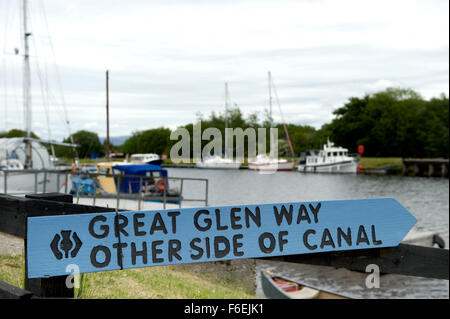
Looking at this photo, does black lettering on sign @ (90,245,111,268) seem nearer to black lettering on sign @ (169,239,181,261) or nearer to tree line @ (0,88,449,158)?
black lettering on sign @ (169,239,181,261)

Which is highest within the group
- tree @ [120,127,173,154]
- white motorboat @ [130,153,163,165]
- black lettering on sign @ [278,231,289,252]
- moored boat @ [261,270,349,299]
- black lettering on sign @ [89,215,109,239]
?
tree @ [120,127,173,154]

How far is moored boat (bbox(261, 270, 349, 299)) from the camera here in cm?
1353

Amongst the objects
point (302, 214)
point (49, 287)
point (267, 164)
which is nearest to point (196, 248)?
point (302, 214)

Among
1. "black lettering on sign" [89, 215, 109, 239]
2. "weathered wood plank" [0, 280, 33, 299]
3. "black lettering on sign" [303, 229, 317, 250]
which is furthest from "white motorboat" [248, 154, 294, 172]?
"weathered wood plank" [0, 280, 33, 299]

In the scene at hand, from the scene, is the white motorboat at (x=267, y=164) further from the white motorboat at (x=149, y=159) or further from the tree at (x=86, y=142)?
the tree at (x=86, y=142)

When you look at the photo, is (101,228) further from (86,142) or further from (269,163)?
(86,142)

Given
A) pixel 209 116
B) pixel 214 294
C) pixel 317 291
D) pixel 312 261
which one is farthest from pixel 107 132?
pixel 312 261

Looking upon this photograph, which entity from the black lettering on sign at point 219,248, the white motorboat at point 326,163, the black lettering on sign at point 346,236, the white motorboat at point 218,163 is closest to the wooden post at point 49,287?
the black lettering on sign at point 219,248

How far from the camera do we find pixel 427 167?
85.4 m

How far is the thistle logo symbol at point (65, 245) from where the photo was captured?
2.40 meters

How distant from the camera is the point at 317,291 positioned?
13984mm

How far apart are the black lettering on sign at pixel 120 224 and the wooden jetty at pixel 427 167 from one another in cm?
8669

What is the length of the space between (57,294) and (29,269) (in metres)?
0.19
